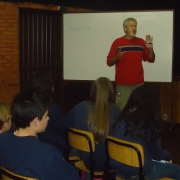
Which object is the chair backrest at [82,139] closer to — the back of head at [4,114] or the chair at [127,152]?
the chair at [127,152]

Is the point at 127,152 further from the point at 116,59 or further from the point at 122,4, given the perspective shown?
the point at 122,4

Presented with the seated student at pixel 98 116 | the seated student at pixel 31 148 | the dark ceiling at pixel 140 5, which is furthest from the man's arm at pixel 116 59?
the seated student at pixel 31 148

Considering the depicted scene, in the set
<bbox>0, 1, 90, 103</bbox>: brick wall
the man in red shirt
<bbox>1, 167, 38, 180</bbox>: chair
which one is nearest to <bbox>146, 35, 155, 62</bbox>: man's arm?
the man in red shirt

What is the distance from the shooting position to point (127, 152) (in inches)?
98.9

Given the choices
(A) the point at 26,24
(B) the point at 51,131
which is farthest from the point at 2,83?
(B) the point at 51,131

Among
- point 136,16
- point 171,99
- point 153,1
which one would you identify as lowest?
point 171,99

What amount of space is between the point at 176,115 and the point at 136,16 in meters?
2.06

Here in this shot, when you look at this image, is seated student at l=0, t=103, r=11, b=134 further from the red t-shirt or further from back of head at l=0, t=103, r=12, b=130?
the red t-shirt

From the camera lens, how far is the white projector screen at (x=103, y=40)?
521 cm

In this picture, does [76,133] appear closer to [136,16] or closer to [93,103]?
[93,103]

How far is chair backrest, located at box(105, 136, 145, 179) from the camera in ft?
8.03

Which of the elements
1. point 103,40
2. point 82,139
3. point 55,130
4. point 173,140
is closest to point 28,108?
point 82,139

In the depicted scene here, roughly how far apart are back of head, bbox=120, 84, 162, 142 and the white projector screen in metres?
2.70

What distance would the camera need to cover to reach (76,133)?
2896 millimetres
